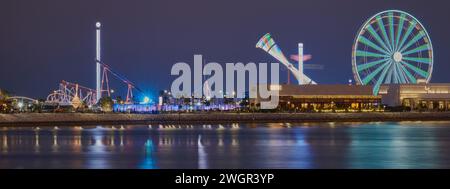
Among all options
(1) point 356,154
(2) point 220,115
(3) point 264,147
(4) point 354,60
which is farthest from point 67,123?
(1) point 356,154

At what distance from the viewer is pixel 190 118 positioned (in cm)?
7862

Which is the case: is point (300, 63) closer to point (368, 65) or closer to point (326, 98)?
point (326, 98)

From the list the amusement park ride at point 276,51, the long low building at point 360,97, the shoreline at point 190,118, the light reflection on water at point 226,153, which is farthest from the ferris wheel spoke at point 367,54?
the light reflection on water at point 226,153

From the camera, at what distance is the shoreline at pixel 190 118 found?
232 feet

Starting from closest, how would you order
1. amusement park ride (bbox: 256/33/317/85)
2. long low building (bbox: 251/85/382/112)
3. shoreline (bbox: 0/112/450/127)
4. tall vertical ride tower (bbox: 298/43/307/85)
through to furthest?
1. shoreline (bbox: 0/112/450/127)
2. amusement park ride (bbox: 256/33/317/85)
3. tall vertical ride tower (bbox: 298/43/307/85)
4. long low building (bbox: 251/85/382/112)

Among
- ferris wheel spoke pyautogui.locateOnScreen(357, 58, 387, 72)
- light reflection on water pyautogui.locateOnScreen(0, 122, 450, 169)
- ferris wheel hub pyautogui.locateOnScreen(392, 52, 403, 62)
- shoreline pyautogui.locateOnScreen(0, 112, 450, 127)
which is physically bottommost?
light reflection on water pyautogui.locateOnScreen(0, 122, 450, 169)

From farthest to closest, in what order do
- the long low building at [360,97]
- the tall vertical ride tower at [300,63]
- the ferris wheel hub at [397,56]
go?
the long low building at [360,97] → the tall vertical ride tower at [300,63] → the ferris wheel hub at [397,56]

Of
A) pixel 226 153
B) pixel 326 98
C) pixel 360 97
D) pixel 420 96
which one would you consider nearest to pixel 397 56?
pixel 420 96

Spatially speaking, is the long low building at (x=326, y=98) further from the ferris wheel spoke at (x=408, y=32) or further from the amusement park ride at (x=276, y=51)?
the ferris wheel spoke at (x=408, y=32)

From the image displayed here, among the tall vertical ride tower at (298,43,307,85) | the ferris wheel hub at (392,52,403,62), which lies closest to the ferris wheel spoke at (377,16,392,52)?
the ferris wheel hub at (392,52,403,62)

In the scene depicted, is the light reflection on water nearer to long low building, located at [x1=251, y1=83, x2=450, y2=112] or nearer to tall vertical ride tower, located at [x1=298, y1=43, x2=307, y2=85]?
tall vertical ride tower, located at [x1=298, y1=43, x2=307, y2=85]

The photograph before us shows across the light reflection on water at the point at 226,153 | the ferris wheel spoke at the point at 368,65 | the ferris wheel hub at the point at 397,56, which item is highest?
the ferris wheel hub at the point at 397,56

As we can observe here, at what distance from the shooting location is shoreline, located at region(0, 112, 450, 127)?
70.6 m
